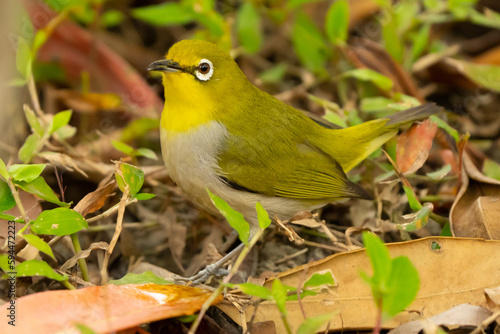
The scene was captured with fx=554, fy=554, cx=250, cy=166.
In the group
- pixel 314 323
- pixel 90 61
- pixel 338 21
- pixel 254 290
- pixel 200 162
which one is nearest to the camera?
pixel 314 323

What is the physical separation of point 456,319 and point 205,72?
198 centimetres

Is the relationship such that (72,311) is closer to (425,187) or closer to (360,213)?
(360,213)

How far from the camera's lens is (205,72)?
342 centimetres

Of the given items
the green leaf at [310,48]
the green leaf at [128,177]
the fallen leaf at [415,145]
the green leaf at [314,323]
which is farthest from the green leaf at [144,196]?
the green leaf at [310,48]

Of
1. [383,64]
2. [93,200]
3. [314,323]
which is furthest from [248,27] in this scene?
[314,323]

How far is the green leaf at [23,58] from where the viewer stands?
3754 millimetres

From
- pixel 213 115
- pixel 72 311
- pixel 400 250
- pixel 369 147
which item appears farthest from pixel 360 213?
pixel 72 311

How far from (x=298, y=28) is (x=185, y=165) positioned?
92.6 inches

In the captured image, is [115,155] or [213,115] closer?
[213,115]

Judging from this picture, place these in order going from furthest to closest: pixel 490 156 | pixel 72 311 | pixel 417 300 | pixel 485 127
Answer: pixel 485 127
pixel 490 156
pixel 417 300
pixel 72 311

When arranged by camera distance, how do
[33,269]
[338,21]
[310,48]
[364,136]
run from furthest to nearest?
[310,48] < [338,21] < [364,136] < [33,269]

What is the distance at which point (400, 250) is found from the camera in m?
2.96

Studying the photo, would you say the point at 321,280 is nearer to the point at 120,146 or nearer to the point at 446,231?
the point at 446,231

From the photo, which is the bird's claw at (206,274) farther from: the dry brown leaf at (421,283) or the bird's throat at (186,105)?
the bird's throat at (186,105)
